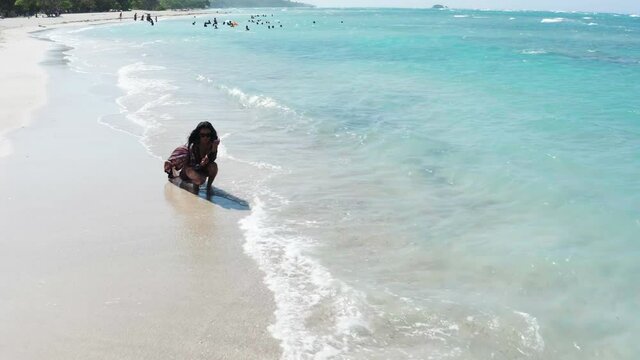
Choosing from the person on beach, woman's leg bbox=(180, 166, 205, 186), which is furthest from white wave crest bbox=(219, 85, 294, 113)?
woman's leg bbox=(180, 166, 205, 186)

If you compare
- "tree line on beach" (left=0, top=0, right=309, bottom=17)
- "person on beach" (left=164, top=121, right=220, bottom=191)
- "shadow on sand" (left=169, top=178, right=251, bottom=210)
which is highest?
"tree line on beach" (left=0, top=0, right=309, bottom=17)

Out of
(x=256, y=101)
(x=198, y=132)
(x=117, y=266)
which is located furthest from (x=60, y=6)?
(x=117, y=266)

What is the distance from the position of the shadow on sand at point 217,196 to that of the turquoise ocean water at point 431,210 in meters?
0.20

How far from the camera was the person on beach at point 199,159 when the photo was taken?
8477 millimetres

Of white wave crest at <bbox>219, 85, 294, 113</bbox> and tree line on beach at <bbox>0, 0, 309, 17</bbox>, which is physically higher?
tree line on beach at <bbox>0, 0, 309, 17</bbox>

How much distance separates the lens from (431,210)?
802cm

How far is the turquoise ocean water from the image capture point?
5.02m

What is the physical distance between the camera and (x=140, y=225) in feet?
23.6

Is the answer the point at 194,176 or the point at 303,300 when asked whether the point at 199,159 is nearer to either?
the point at 194,176

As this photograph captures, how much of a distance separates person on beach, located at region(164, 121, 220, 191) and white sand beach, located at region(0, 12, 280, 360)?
269 mm

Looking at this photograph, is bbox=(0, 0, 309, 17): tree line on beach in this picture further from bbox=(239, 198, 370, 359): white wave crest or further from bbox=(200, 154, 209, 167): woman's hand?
bbox=(239, 198, 370, 359): white wave crest

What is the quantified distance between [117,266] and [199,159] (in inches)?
119

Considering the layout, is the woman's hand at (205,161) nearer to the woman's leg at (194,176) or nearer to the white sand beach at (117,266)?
the woman's leg at (194,176)

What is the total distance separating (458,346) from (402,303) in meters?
0.76
